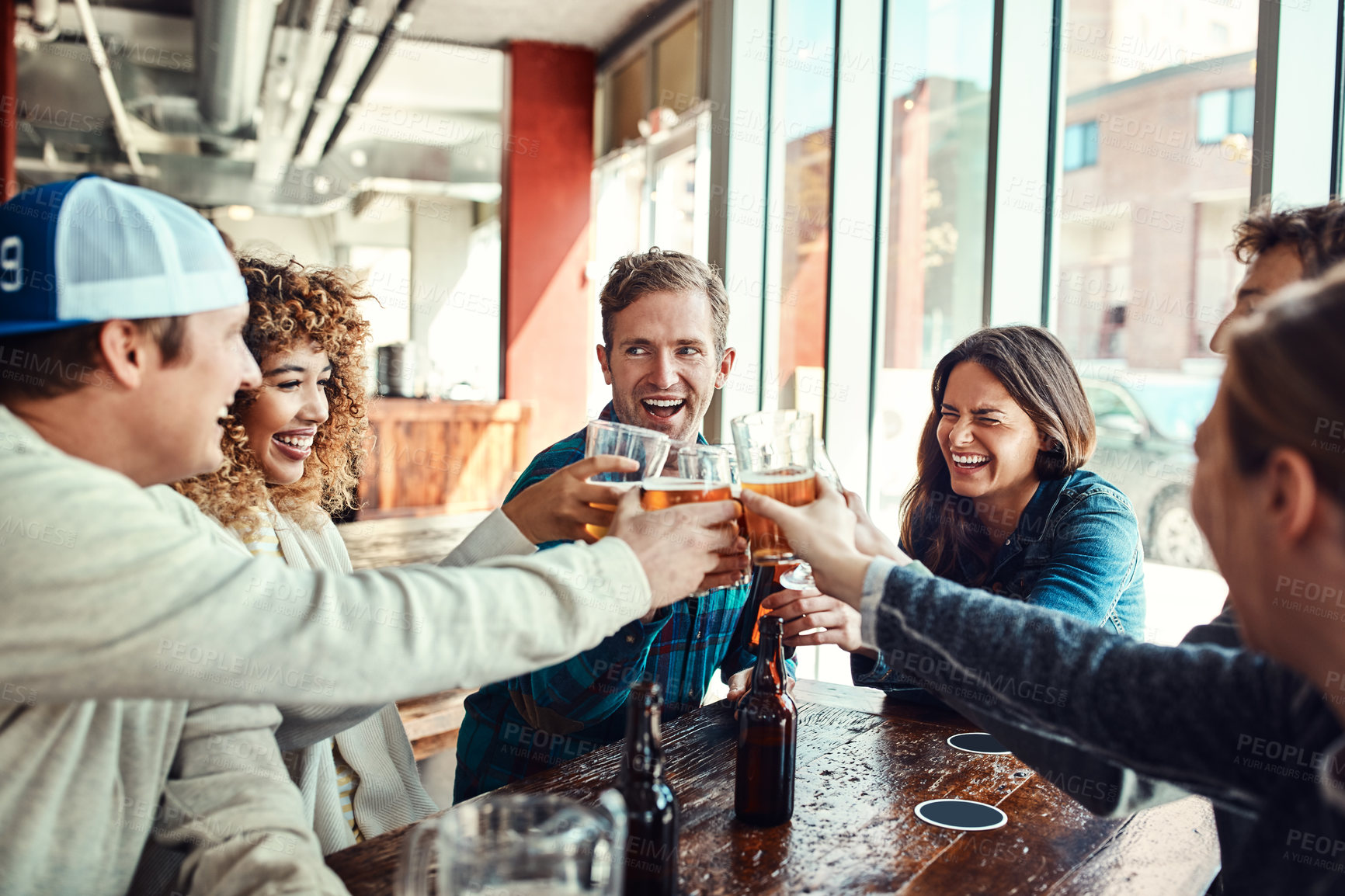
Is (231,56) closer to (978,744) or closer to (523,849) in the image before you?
(978,744)

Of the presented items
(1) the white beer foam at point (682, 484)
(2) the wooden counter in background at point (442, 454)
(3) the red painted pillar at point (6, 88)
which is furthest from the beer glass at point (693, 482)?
(3) the red painted pillar at point (6, 88)

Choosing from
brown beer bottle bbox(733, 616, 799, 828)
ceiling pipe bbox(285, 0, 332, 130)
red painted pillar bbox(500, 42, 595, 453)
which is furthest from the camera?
red painted pillar bbox(500, 42, 595, 453)

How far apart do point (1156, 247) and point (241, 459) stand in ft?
36.5

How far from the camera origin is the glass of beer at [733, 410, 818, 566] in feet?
3.80

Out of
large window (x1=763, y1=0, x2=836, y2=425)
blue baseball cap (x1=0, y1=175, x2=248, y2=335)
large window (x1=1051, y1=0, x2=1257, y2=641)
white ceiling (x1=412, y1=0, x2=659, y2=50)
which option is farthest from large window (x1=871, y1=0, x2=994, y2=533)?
blue baseball cap (x1=0, y1=175, x2=248, y2=335)

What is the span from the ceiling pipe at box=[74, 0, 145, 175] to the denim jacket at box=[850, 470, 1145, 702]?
19.0 ft

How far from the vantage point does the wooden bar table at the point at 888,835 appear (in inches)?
40.2

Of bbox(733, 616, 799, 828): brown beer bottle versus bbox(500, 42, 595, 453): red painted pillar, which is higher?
bbox(500, 42, 595, 453): red painted pillar

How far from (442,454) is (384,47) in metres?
2.79

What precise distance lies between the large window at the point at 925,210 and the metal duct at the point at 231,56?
3.68 meters

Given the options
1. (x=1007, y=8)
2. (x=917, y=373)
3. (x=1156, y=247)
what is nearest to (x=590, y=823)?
(x=1007, y=8)

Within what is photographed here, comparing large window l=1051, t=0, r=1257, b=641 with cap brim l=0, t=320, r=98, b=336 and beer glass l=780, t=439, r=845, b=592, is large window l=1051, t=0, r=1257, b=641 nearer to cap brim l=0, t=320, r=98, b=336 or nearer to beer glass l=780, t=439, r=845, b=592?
beer glass l=780, t=439, r=845, b=592

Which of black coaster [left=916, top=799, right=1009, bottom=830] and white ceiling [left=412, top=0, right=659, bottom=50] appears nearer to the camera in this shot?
black coaster [left=916, top=799, right=1009, bottom=830]

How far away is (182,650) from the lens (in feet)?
2.58
